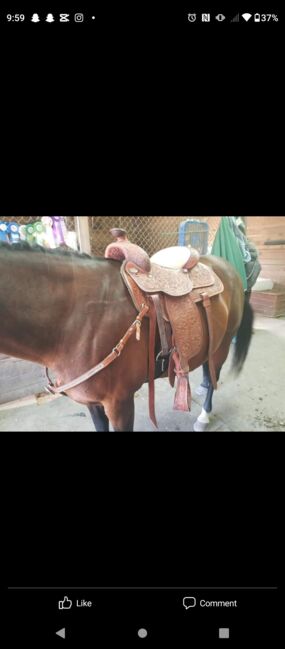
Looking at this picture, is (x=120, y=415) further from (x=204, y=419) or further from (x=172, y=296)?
(x=204, y=419)

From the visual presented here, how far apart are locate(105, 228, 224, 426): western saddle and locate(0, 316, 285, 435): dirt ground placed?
270mm

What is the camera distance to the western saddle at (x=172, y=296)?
2.16 feet

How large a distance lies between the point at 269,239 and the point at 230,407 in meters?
0.80

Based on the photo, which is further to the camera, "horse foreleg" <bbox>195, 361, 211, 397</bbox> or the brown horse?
"horse foreleg" <bbox>195, 361, 211, 397</bbox>

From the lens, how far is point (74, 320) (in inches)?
23.4

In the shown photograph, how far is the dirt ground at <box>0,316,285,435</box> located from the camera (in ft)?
3.04

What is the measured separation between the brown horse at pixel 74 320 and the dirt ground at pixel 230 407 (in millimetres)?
288
